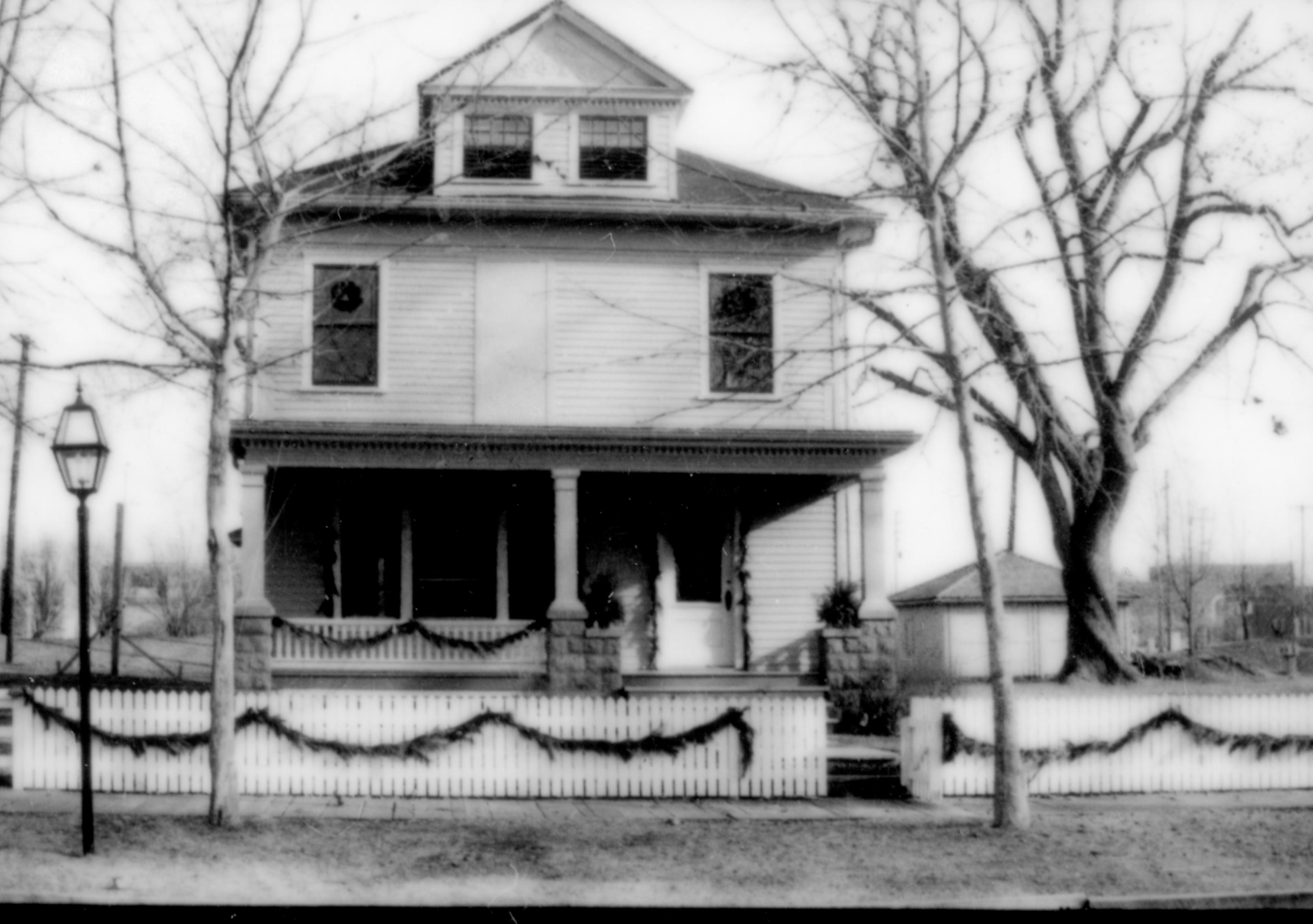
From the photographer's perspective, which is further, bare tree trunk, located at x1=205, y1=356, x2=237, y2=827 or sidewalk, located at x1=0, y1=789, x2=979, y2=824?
sidewalk, located at x1=0, y1=789, x2=979, y2=824

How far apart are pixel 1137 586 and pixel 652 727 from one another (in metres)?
73.7

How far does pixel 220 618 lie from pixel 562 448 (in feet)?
22.6

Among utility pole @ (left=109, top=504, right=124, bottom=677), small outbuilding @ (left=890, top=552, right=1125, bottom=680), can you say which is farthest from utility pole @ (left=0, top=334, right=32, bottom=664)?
small outbuilding @ (left=890, top=552, right=1125, bottom=680)

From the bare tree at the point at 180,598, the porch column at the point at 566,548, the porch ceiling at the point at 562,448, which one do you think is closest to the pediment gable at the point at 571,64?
the porch ceiling at the point at 562,448

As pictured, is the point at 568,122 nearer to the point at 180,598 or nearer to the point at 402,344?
the point at 402,344

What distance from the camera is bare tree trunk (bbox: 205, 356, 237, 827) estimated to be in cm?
1095

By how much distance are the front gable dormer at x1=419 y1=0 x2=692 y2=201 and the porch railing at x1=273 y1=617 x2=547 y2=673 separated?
19.1 feet

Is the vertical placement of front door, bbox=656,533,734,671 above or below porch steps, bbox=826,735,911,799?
above

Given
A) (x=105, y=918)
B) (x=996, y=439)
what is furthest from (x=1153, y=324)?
(x=105, y=918)

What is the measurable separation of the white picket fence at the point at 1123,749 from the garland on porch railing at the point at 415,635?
5959 millimetres

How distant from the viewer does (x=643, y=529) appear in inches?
770

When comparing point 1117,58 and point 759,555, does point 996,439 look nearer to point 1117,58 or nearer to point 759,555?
point 759,555

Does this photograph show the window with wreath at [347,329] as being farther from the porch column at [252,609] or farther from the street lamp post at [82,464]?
the street lamp post at [82,464]

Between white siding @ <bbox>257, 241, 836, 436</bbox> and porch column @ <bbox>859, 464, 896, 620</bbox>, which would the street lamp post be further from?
porch column @ <bbox>859, 464, 896, 620</bbox>
